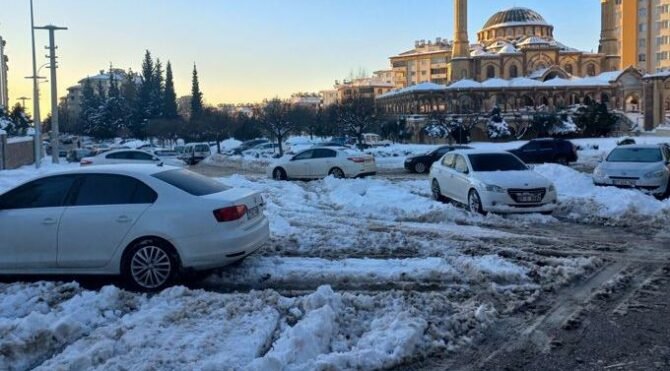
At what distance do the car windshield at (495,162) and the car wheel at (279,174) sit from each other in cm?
1166

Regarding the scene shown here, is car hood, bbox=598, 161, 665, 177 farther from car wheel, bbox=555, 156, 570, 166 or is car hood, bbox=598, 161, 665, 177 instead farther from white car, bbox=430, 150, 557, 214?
car wheel, bbox=555, 156, 570, 166

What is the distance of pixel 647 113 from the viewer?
227 ft

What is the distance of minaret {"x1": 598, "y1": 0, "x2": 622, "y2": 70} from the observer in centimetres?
10125

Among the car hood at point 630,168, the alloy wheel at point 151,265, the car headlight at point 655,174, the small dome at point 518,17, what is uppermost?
the small dome at point 518,17

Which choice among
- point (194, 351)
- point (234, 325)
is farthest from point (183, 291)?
point (194, 351)

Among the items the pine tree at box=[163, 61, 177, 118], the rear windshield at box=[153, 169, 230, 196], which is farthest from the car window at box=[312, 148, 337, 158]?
the pine tree at box=[163, 61, 177, 118]


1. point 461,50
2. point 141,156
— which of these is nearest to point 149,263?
point 141,156

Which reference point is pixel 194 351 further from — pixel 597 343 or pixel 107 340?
pixel 597 343

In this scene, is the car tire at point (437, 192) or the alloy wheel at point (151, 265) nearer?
the alloy wheel at point (151, 265)

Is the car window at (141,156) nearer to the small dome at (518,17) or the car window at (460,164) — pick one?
the car window at (460,164)

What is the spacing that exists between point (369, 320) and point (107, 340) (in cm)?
233

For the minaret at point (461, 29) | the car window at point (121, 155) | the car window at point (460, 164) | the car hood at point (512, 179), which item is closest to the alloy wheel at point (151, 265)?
the car hood at point (512, 179)

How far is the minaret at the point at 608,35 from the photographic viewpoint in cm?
10125

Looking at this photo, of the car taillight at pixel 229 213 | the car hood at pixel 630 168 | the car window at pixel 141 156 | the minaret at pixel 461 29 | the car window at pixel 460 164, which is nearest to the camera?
the car taillight at pixel 229 213
